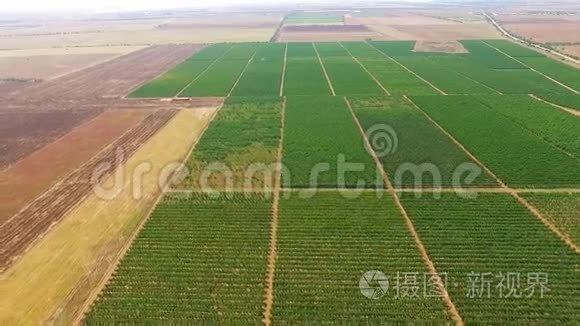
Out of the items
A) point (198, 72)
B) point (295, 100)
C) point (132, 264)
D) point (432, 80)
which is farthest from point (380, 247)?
point (198, 72)

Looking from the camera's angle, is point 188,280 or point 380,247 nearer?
point 188,280

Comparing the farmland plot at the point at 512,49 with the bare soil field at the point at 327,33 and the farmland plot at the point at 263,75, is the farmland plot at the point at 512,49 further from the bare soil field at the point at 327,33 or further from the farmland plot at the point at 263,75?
the farmland plot at the point at 263,75

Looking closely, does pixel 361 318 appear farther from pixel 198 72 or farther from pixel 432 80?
pixel 198 72

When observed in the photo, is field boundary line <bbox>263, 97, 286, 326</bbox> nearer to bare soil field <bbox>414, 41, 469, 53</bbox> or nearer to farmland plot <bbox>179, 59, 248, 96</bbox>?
farmland plot <bbox>179, 59, 248, 96</bbox>

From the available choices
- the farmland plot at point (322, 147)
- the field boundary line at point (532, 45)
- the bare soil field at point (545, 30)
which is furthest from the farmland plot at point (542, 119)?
the bare soil field at point (545, 30)

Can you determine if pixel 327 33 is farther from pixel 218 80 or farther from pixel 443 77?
pixel 218 80

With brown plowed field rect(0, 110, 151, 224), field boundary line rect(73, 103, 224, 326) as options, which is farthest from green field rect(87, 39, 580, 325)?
brown plowed field rect(0, 110, 151, 224)
